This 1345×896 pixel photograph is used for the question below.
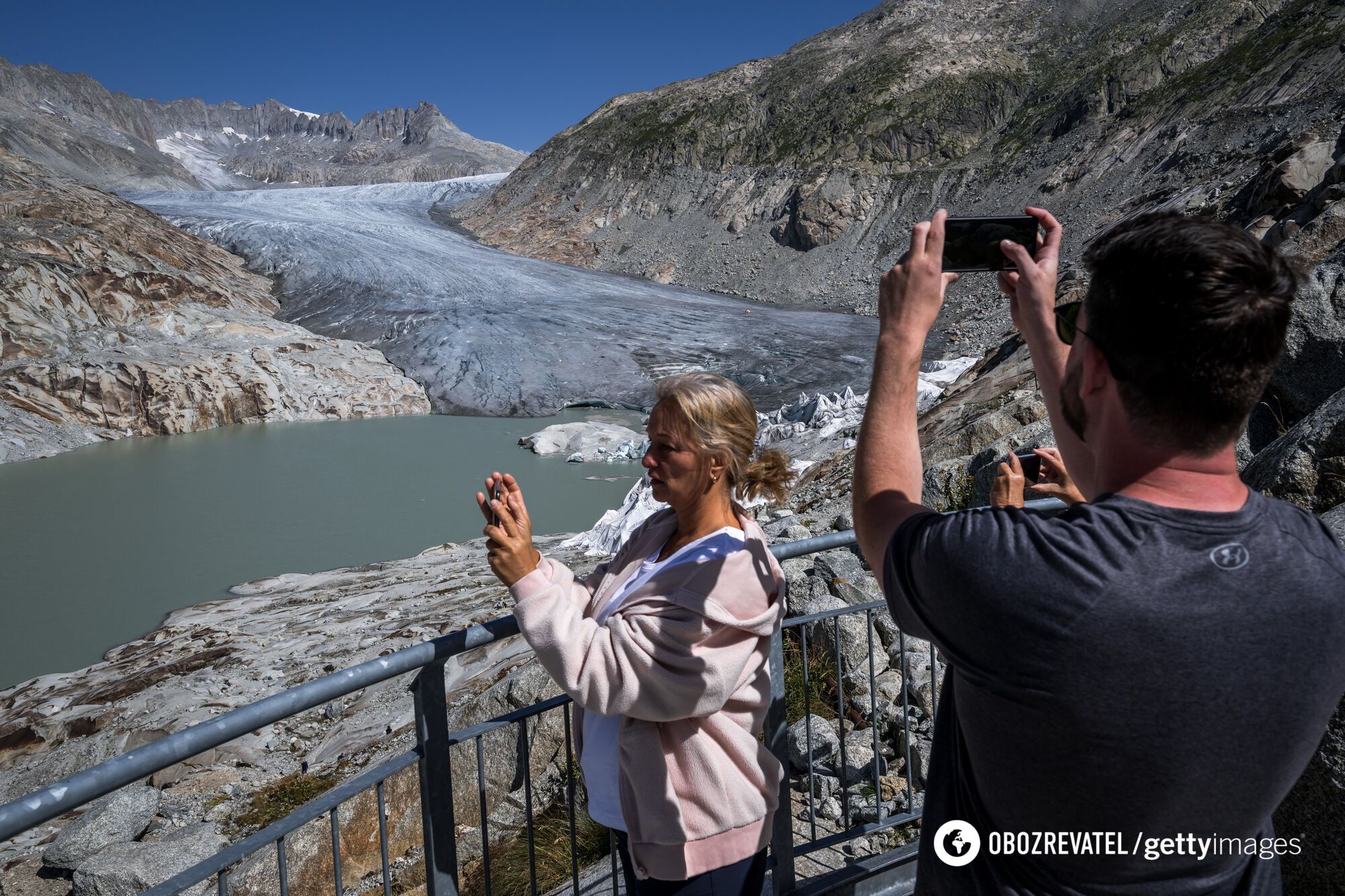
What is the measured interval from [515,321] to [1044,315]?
23068 mm

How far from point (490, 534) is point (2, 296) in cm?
2083

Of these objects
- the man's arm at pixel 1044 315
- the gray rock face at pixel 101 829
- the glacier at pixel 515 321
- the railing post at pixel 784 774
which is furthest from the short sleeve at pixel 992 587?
the glacier at pixel 515 321

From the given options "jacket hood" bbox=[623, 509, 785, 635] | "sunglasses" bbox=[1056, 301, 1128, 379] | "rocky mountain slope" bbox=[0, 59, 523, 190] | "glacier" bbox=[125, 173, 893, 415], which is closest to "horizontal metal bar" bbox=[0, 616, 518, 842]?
"jacket hood" bbox=[623, 509, 785, 635]

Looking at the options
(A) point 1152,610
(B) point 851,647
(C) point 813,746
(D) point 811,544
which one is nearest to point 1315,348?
(B) point 851,647

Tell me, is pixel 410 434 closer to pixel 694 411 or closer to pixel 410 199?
pixel 694 411

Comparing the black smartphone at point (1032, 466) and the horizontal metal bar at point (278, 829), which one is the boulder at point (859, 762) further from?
the horizontal metal bar at point (278, 829)

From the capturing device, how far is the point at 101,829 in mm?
4219

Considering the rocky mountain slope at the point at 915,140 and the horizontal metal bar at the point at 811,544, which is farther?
the rocky mountain slope at the point at 915,140

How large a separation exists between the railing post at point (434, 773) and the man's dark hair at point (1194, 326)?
1.47 metres

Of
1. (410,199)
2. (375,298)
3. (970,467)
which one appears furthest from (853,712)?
(410,199)

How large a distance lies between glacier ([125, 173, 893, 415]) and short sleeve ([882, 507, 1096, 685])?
1807 cm

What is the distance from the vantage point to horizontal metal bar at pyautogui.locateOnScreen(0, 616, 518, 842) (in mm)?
1233

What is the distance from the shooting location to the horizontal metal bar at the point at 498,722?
6.46ft

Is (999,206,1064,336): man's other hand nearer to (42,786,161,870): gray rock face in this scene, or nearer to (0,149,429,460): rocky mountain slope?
(42,786,161,870): gray rock face
